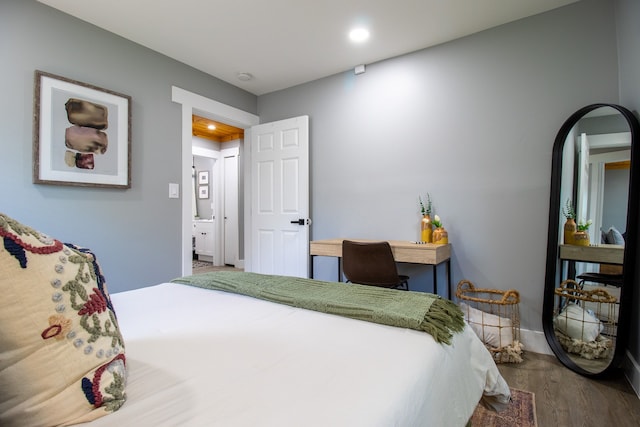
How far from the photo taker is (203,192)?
6672mm

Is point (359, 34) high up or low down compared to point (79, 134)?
up

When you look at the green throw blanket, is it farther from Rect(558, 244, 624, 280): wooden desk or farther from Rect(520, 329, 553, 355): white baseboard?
Rect(520, 329, 553, 355): white baseboard

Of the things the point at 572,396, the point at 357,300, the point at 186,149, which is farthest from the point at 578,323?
the point at 186,149

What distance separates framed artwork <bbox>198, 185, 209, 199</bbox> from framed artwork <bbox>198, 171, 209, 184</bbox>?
0.11 metres

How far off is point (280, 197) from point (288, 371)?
9.19ft

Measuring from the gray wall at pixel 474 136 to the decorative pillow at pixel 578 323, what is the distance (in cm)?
17

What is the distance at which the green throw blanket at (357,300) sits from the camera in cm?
102

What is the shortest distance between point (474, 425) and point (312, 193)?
2451 millimetres

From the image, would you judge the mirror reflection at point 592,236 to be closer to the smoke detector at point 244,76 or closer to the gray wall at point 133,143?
the smoke detector at point 244,76

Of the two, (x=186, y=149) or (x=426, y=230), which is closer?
(x=426, y=230)

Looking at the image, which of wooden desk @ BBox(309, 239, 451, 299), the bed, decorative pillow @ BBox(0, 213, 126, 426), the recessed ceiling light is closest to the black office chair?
wooden desk @ BBox(309, 239, 451, 299)

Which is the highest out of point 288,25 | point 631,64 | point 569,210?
point 288,25

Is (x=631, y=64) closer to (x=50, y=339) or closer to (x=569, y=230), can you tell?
(x=569, y=230)

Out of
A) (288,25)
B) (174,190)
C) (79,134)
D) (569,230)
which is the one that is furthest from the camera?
(174,190)
